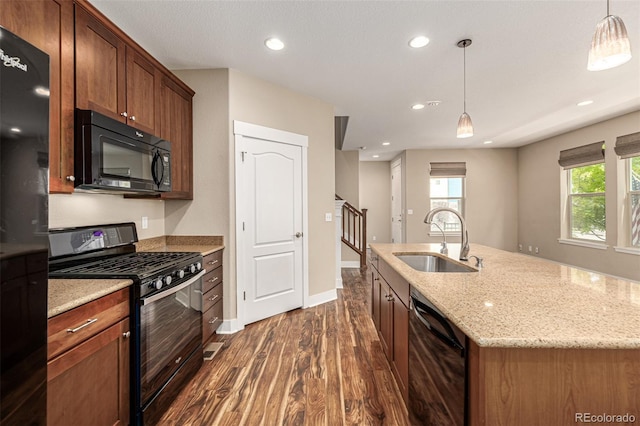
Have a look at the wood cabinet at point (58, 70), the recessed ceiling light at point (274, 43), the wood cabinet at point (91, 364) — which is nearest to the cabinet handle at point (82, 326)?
the wood cabinet at point (91, 364)

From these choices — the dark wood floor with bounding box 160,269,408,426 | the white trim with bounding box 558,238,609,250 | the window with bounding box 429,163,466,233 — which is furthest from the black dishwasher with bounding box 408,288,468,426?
the window with bounding box 429,163,466,233

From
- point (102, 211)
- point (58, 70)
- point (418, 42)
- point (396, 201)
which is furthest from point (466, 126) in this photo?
point (396, 201)

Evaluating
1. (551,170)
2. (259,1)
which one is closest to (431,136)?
(551,170)

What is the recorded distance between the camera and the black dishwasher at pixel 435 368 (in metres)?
0.90

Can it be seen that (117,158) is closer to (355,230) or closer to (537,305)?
(537,305)

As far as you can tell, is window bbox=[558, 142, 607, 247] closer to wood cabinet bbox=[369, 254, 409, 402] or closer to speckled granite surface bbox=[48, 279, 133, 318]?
wood cabinet bbox=[369, 254, 409, 402]

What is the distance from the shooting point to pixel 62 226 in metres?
1.86

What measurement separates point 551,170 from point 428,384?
643 cm

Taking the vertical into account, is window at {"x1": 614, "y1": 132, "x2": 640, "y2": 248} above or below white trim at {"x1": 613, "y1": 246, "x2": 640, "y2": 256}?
above

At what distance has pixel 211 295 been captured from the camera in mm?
2578

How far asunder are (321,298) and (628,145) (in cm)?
497

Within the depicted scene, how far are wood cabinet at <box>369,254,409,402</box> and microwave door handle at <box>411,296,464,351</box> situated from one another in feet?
0.94

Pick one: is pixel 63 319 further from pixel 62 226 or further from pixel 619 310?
pixel 619 310

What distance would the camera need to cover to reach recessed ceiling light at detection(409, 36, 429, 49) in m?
2.35
